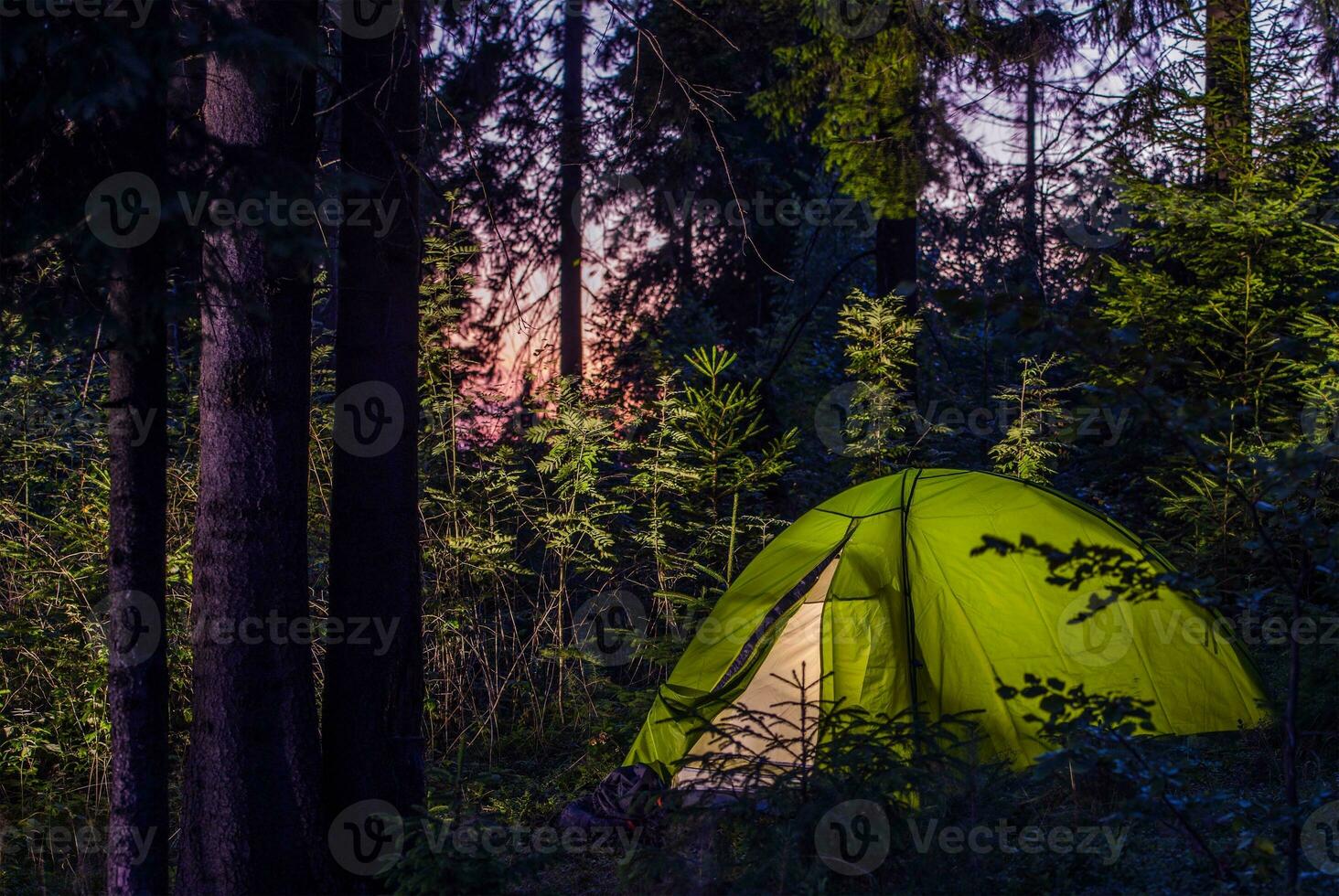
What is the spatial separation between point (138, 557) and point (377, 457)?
1.11m

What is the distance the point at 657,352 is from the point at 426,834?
5703 millimetres

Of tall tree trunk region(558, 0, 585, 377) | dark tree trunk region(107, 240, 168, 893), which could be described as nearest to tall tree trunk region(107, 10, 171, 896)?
dark tree trunk region(107, 240, 168, 893)

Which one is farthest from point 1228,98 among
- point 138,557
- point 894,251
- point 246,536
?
point 138,557

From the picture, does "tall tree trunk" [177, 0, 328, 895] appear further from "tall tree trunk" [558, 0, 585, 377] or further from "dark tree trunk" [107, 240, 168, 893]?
"tall tree trunk" [558, 0, 585, 377]

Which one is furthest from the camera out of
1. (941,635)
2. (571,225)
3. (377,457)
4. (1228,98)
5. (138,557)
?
(571,225)

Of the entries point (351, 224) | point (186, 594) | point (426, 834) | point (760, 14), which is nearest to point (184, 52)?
point (351, 224)

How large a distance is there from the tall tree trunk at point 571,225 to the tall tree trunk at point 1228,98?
8.11 m

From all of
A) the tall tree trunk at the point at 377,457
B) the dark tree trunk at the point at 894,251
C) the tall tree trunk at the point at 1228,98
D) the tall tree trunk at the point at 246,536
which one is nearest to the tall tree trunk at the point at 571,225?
the dark tree trunk at the point at 894,251

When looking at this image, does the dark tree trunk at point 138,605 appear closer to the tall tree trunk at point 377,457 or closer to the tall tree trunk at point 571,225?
the tall tree trunk at point 377,457

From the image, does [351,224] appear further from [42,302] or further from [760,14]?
[760,14]

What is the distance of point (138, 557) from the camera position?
442 centimetres

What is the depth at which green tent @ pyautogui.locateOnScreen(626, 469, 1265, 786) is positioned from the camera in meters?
5.92

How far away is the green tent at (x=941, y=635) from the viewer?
5.92 m

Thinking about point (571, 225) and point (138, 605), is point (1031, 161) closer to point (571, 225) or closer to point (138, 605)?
point (571, 225)
